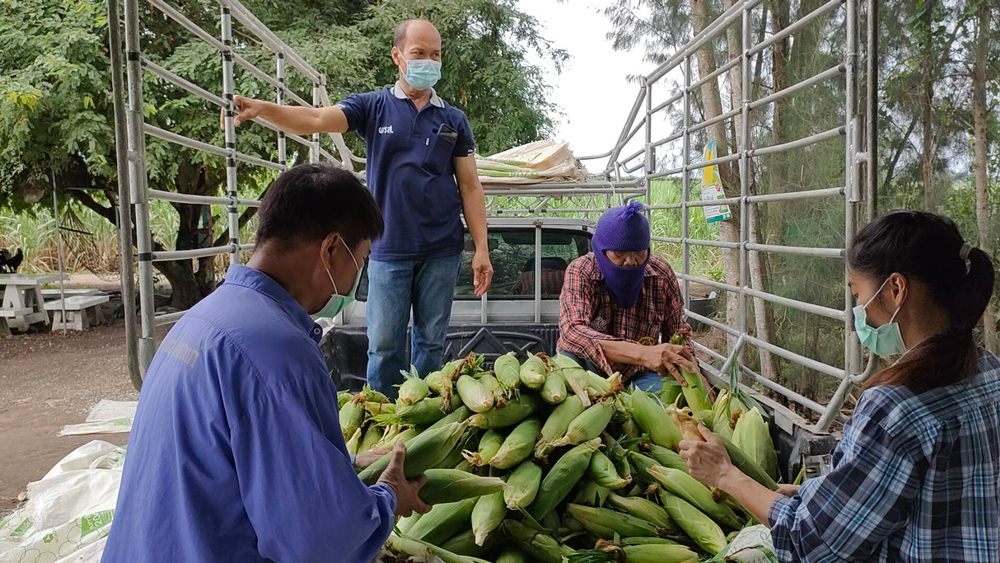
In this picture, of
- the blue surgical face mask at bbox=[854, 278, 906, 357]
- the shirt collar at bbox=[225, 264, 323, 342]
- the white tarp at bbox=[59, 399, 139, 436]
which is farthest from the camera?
the white tarp at bbox=[59, 399, 139, 436]

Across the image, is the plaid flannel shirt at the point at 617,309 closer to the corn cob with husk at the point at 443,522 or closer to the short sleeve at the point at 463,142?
the short sleeve at the point at 463,142

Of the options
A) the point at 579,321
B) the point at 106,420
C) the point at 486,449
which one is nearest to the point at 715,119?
the point at 579,321

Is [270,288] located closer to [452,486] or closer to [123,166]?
[452,486]

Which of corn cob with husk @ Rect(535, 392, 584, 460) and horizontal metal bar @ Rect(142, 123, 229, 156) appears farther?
horizontal metal bar @ Rect(142, 123, 229, 156)

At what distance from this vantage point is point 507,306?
175 inches

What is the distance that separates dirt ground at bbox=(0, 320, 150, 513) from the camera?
514 cm

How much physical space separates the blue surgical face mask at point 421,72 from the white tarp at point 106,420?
244 centimetres

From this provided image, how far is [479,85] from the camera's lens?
1176 centimetres

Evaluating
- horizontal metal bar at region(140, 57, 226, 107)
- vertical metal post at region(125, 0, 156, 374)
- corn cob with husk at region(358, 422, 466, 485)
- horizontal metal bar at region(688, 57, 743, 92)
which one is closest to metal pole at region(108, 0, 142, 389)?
vertical metal post at region(125, 0, 156, 374)

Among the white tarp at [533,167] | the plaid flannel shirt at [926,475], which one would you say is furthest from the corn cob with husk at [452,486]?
the white tarp at [533,167]

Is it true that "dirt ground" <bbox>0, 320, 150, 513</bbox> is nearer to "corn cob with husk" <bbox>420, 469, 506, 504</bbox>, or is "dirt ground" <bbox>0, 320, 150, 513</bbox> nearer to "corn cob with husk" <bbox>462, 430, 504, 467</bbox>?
"corn cob with husk" <bbox>462, 430, 504, 467</bbox>

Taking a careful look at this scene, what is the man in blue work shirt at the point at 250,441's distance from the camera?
122 centimetres

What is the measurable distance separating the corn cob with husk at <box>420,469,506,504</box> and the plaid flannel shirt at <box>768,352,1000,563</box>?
85 cm

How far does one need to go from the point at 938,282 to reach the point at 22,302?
1236 cm
